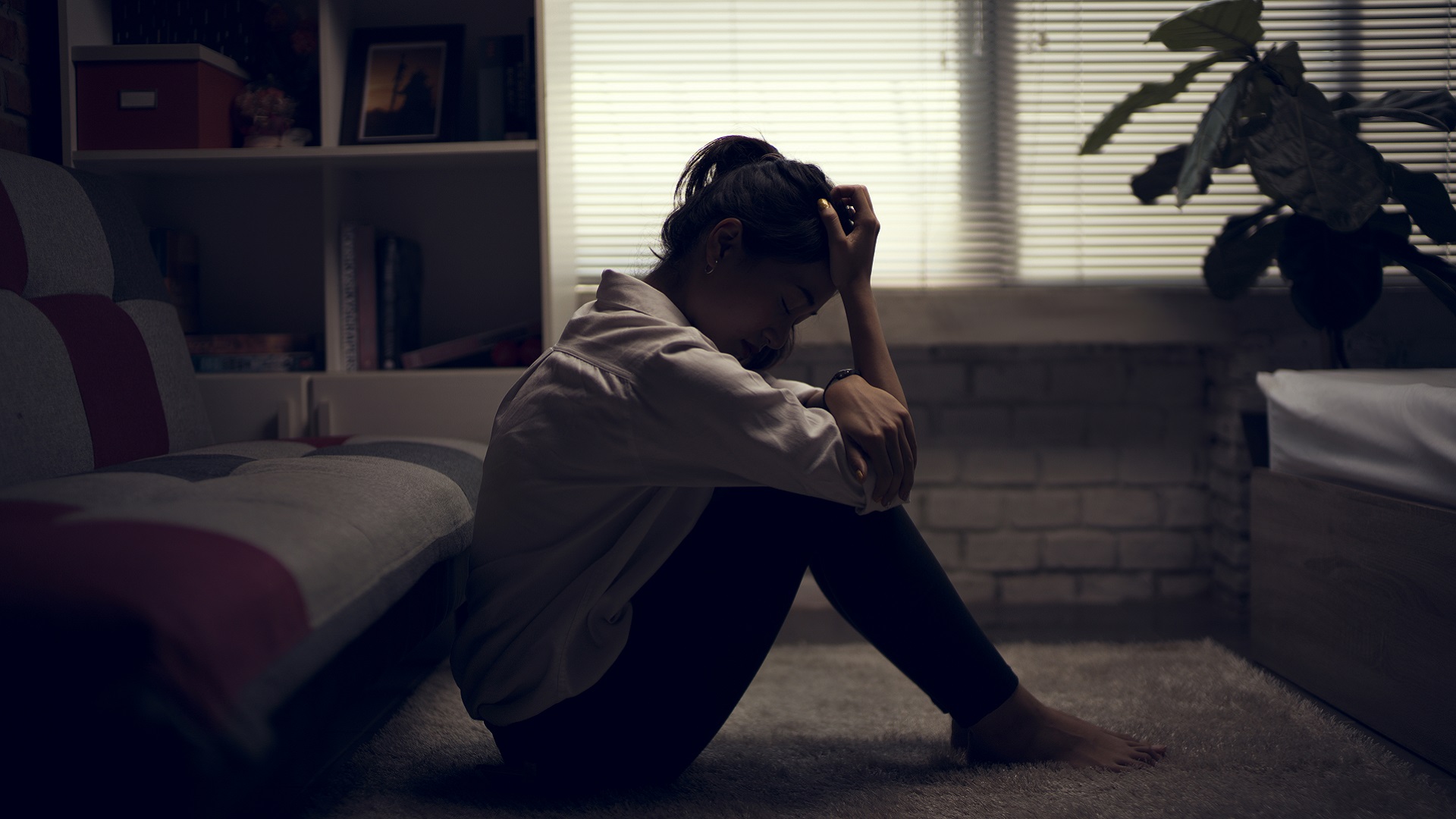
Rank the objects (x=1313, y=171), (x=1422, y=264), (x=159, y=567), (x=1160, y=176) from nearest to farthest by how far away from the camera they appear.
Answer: (x=159, y=567), (x=1313, y=171), (x=1422, y=264), (x=1160, y=176)

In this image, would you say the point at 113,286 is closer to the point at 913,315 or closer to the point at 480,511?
the point at 480,511

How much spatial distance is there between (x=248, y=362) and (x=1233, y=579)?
2236 mm

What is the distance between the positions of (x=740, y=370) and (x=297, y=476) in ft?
1.76

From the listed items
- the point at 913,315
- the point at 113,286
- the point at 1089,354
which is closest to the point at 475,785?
the point at 113,286

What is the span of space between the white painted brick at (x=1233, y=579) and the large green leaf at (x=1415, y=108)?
0.99 m

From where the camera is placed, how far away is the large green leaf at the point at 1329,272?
5.60 ft

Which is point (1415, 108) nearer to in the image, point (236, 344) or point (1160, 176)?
point (1160, 176)

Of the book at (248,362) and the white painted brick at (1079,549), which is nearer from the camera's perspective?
the book at (248,362)

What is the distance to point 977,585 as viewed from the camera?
7.01 feet

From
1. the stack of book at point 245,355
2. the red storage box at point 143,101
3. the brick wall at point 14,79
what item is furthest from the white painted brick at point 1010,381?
the brick wall at point 14,79

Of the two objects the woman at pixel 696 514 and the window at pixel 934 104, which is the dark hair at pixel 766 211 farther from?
the window at pixel 934 104

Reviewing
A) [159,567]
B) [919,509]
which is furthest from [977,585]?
[159,567]

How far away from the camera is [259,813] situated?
0.96m

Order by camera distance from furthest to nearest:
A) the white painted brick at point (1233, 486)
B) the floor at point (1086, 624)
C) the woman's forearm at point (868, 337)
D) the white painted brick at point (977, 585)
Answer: the white painted brick at point (977, 585) < the white painted brick at point (1233, 486) < the floor at point (1086, 624) < the woman's forearm at point (868, 337)
